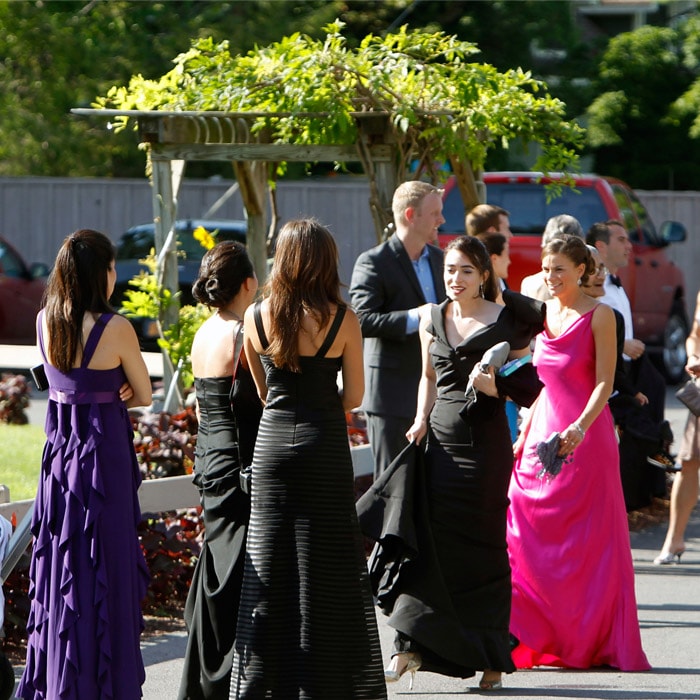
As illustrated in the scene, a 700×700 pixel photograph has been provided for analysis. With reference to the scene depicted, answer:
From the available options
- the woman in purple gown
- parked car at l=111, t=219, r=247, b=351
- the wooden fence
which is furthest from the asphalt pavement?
the wooden fence

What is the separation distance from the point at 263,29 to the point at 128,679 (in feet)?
70.3

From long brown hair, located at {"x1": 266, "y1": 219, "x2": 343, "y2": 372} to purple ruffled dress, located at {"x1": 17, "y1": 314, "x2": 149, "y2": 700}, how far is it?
2.24 feet

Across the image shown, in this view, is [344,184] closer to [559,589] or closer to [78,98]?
[78,98]

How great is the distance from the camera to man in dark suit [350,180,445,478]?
25.0ft

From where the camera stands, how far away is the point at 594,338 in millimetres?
6770

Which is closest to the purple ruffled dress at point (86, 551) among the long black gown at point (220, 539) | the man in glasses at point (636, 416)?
the long black gown at point (220, 539)

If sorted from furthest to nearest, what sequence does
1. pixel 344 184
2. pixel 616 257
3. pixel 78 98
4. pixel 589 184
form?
pixel 78 98 < pixel 344 184 < pixel 589 184 < pixel 616 257

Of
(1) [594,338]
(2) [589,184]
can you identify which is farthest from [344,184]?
(1) [594,338]

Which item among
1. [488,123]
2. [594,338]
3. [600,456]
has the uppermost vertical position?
[488,123]

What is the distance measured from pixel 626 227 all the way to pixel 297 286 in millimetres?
12709

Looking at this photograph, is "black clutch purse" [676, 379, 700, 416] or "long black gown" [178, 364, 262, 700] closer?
"long black gown" [178, 364, 262, 700]

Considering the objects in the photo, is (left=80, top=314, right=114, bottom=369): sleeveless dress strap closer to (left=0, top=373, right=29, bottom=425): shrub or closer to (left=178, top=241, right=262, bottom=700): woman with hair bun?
(left=178, top=241, right=262, bottom=700): woman with hair bun

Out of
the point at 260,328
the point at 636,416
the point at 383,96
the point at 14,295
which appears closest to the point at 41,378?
the point at 260,328

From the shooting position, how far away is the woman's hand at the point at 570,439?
6.54m
